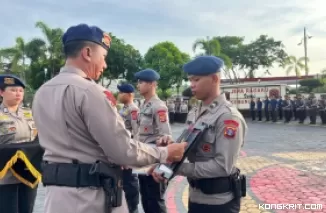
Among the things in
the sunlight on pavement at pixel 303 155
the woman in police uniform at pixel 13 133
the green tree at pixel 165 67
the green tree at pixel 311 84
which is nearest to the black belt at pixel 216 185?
the woman in police uniform at pixel 13 133

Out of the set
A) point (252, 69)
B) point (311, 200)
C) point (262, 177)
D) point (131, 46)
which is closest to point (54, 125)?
point (311, 200)

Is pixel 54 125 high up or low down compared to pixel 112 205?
up

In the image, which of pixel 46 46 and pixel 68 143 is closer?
pixel 68 143

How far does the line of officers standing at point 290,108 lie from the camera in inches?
680

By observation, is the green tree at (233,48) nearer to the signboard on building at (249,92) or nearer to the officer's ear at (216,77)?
the signboard on building at (249,92)

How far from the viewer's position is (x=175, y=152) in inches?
78.9

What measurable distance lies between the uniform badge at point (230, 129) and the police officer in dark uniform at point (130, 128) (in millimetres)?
1755

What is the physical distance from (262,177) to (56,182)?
4.84 metres

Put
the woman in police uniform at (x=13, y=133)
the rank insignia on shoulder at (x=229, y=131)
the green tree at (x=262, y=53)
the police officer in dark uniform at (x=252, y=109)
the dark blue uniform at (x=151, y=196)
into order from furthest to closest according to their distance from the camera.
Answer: the green tree at (x=262, y=53) < the police officer in dark uniform at (x=252, y=109) < the dark blue uniform at (x=151, y=196) < the woman in police uniform at (x=13, y=133) < the rank insignia on shoulder at (x=229, y=131)

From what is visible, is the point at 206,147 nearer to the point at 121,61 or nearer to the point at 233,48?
the point at 121,61

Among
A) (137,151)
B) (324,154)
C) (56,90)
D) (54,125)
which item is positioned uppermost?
(56,90)

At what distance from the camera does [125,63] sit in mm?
27969

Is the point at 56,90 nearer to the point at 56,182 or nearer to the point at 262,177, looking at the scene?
the point at 56,182

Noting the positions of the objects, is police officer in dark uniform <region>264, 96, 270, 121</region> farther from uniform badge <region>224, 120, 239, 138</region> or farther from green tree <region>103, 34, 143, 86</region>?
uniform badge <region>224, 120, 239, 138</region>
